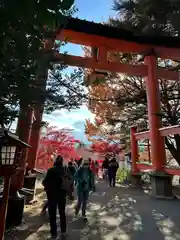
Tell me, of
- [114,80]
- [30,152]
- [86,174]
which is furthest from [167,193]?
[114,80]

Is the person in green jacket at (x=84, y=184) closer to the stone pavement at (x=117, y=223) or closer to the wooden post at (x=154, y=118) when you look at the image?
the stone pavement at (x=117, y=223)

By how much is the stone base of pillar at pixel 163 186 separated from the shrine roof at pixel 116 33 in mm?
4764

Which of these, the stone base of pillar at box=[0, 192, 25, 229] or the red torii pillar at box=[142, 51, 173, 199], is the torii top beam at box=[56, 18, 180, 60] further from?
the stone base of pillar at box=[0, 192, 25, 229]

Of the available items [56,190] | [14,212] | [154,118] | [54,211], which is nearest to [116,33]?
[154,118]

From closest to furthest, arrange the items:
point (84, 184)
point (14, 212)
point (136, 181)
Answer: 1. point (14, 212)
2. point (84, 184)
3. point (136, 181)

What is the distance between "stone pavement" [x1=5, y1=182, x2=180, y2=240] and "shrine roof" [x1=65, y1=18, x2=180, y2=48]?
5.62m

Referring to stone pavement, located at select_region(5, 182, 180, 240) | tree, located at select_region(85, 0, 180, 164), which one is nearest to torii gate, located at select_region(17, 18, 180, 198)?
tree, located at select_region(85, 0, 180, 164)

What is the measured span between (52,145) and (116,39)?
1177 cm

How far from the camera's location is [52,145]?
716 inches

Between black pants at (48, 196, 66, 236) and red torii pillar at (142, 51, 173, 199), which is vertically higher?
red torii pillar at (142, 51, 173, 199)

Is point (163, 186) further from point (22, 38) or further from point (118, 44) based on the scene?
point (22, 38)

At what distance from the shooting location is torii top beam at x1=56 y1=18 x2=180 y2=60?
7.85 metres

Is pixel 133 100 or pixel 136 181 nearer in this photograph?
pixel 136 181

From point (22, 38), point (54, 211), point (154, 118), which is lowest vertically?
point (54, 211)
